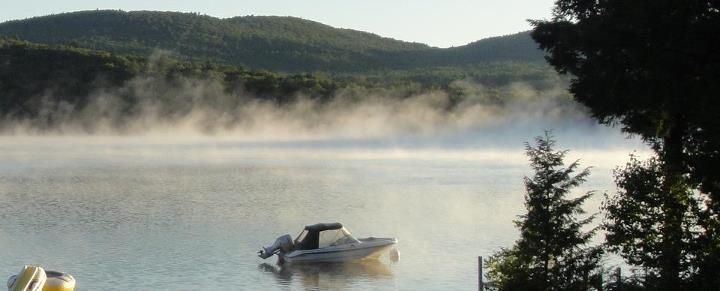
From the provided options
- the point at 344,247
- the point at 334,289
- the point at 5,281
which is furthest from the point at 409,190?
the point at 5,281

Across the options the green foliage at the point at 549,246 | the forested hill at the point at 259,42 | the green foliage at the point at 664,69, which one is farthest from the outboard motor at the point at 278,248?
the forested hill at the point at 259,42

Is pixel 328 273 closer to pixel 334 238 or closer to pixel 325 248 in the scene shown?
pixel 325 248

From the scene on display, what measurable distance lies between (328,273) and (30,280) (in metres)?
9.55

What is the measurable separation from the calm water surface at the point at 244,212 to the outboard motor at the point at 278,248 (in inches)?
13.7

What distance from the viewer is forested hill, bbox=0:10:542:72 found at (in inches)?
6147

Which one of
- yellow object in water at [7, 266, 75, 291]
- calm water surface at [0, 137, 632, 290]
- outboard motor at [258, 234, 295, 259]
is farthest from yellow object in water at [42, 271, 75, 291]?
outboard motor at [258, 234, 295, 259]

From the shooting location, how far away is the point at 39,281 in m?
24.1

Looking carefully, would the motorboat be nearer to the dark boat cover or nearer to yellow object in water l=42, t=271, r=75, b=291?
the dark boat cover

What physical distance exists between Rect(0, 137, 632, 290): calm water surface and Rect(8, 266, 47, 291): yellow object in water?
2933 mm

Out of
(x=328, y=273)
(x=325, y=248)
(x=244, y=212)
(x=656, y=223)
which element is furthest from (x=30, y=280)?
(x=244, y=212)

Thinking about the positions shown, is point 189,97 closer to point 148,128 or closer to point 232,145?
point 148,128

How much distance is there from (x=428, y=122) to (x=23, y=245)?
81.1 meters

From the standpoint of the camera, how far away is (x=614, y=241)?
19719 millimetres

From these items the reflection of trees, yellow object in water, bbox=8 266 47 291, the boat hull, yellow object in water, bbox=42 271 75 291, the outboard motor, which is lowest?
the reflection of trees
